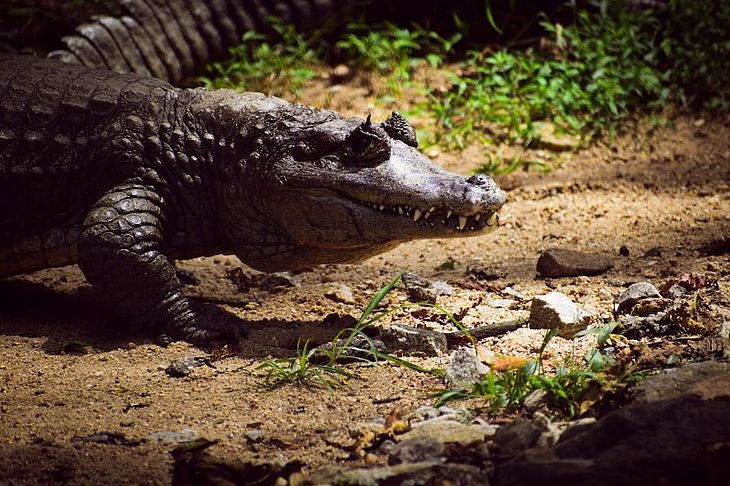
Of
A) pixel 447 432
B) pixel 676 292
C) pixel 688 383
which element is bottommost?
pixel 676 292

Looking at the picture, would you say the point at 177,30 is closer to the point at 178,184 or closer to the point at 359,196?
the point at 178,184

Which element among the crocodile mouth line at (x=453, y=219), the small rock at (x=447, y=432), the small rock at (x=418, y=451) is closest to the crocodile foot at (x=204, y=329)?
the crocodile mouth line at (x=453, y=219)

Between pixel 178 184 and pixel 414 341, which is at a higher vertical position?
pixel 178 184

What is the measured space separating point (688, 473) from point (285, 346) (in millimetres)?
2220

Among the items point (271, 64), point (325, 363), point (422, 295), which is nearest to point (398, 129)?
point (422, 295)

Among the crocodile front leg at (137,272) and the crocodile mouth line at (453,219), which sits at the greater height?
the crocodile mouth line at (453,219)

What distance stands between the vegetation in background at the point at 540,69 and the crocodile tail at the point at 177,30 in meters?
0.16

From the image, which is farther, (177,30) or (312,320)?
(177,30)

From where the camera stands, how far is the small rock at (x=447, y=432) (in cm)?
273

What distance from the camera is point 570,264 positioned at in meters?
4.57

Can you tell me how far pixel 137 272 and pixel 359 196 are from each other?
1144mm

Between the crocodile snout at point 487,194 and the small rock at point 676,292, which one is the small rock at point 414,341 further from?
the small rock at point 676,292

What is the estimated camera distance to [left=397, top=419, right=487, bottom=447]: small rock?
2732 mm

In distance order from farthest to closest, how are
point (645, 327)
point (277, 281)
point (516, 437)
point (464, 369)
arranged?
point (277, 281) < point (645, 327) < point (464, 369) < point (516, 437)
